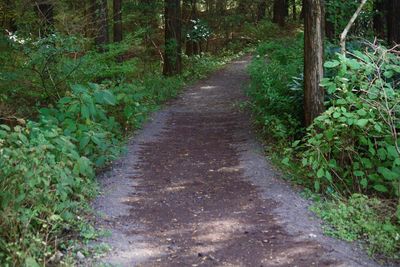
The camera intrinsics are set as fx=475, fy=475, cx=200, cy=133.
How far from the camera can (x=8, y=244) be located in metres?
4.11

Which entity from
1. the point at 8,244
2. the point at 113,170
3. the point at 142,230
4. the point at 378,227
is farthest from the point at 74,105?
the point at 378,227

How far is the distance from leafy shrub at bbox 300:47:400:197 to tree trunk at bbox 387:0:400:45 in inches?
233

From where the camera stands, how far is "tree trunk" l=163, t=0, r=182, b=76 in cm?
1744

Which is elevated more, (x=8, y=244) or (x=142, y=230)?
(x=8, y=244)

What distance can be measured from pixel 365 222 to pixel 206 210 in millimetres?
1902

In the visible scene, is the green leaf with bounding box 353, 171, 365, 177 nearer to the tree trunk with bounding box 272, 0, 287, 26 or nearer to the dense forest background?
the dense forest background

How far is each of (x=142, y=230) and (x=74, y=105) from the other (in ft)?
7.83

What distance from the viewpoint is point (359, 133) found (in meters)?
6.37

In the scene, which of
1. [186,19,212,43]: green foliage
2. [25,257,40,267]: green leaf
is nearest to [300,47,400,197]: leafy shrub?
[25,257,40,267]: green leaf

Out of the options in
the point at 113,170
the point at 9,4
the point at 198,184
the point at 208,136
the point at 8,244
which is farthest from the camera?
the point at 9,4

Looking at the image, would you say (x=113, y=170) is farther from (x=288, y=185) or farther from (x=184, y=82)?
(x=184, y=82)

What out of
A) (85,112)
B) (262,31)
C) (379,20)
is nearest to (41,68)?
(85,112)

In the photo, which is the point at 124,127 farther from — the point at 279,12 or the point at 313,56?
the point at 279,12

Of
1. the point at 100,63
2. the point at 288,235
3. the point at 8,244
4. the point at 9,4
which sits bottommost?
the point at 288,235
